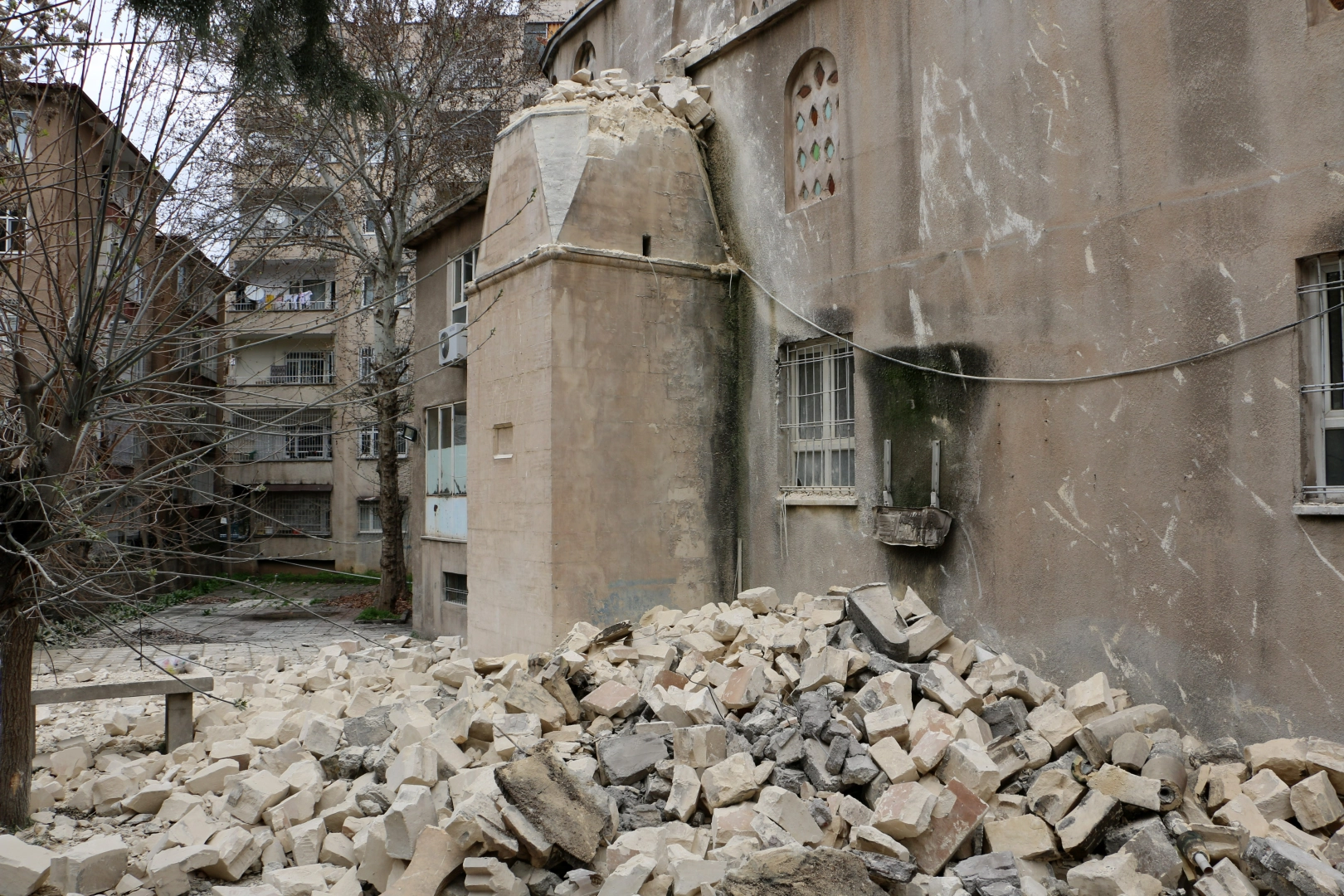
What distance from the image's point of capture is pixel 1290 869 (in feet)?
16.0

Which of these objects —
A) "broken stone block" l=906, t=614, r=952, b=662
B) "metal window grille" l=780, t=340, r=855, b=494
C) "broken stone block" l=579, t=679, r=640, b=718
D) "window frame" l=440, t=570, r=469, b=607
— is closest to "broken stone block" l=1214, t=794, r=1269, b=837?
"broken stone block" l=906, t=614, r=952, b=662

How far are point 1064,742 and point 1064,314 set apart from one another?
3080mm

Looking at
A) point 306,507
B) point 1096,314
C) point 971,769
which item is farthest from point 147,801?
point 306,507

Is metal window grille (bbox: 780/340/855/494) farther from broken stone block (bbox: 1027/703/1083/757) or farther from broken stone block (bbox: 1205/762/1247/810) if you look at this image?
broken stone block (bbox: 1205/762/1247/810)

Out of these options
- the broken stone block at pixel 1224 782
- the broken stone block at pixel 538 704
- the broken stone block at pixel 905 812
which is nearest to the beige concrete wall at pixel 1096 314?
the broken stone block at pixel 1224 782

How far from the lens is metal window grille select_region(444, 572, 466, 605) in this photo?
16000mm

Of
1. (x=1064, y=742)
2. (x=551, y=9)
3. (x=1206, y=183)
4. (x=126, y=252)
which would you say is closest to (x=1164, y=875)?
(x=1064, y=742)

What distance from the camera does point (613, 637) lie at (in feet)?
29.2

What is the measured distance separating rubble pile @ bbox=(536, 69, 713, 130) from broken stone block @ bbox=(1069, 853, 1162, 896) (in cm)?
851

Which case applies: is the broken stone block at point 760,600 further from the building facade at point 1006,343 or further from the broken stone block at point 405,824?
the broken stone block at point 405,824

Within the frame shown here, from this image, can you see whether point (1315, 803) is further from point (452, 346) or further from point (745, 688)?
point (452, 346)

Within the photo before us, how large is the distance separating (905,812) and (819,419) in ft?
16.8

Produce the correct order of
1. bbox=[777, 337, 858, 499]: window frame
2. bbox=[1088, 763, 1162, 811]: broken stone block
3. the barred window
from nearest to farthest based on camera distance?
1. bbox=[1088, 763, 1162, 811]: broken stone block
2. bbox=[777, 337, 858, 499]: window frame
3. the barred window

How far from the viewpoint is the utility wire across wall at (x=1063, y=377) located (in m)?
6.15
